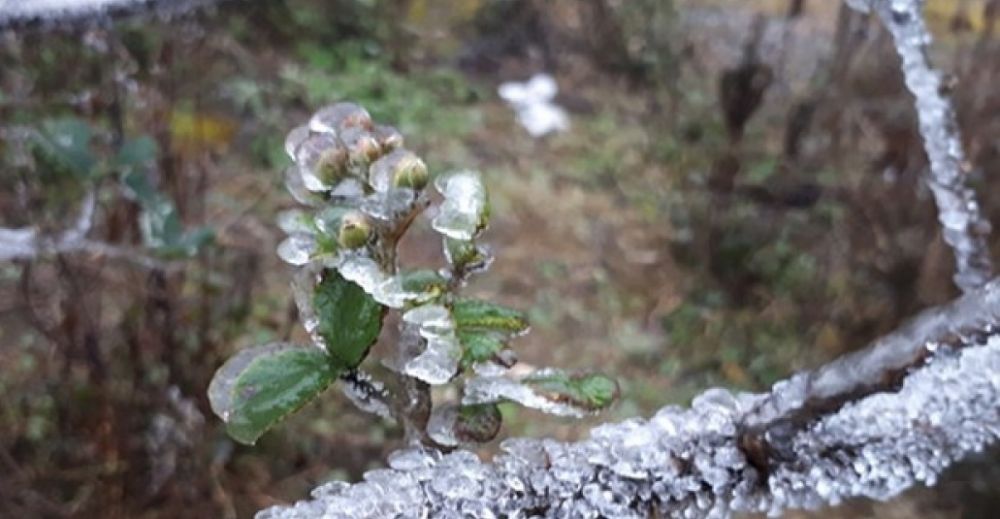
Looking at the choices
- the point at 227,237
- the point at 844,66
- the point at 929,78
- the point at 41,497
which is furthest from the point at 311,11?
the point at 929,78

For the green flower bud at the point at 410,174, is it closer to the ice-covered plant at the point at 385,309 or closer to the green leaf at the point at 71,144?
the ice-covered plant at the point at 385,309

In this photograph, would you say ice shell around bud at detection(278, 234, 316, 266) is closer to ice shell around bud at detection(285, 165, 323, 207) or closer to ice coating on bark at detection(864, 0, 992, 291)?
ice shell around bud at detection(285, 165, 323, 207)

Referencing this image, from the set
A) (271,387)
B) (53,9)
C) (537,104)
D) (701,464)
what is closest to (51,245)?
(53,9)

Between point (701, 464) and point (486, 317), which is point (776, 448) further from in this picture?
point (486, 317)

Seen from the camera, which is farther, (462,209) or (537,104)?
(537,104)

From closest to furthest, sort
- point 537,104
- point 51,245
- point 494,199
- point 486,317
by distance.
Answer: point 486,317 < point 51,245 < point 494,199 < point 537,104

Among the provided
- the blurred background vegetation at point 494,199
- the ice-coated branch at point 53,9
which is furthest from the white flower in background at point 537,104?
the ice-coated branch at point 53,9

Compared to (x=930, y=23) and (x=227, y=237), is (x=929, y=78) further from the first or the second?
(x=930, y=23)
